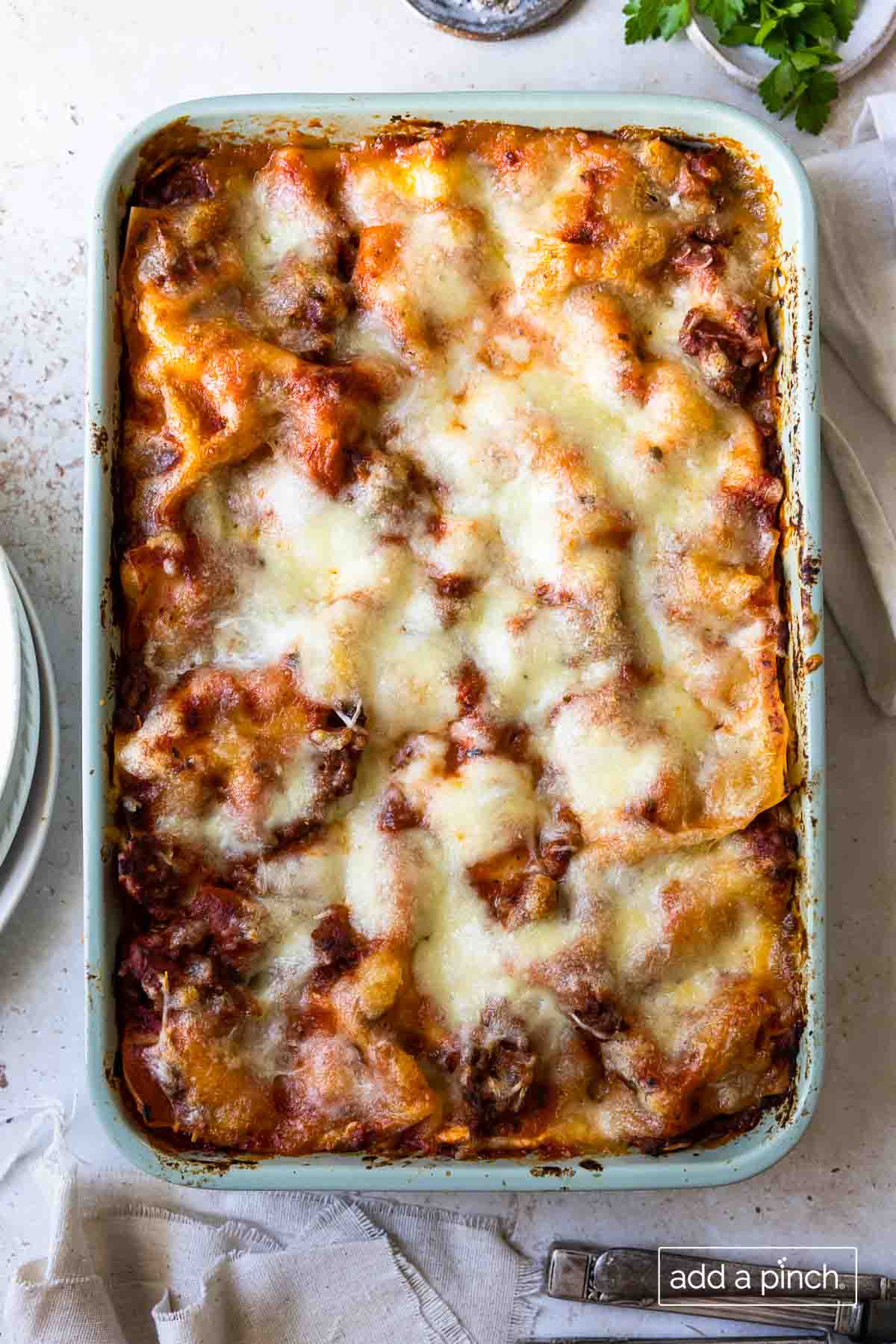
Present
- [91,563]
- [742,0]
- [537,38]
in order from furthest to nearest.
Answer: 1. [537,38]
2. [742,0]
3. [91,563]

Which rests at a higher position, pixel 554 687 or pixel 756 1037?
pixel 554 687

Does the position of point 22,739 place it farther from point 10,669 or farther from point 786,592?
point 786,592

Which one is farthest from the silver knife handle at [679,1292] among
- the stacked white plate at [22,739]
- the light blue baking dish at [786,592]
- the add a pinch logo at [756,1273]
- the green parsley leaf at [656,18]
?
the green parsley leaf at [656,18]

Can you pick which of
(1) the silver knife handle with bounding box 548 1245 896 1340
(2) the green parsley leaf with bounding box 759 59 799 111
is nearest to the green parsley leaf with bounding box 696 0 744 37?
(2) the green parsley leaf with bounding box 759 59 799 111

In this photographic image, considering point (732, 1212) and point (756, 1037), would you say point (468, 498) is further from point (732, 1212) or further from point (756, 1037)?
point (732, 1212)

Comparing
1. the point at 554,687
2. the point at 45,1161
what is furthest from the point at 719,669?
the point at 45,1161

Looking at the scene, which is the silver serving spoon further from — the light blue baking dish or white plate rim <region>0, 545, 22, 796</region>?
white plate rim <region>0, 545, 22, 796</region>
